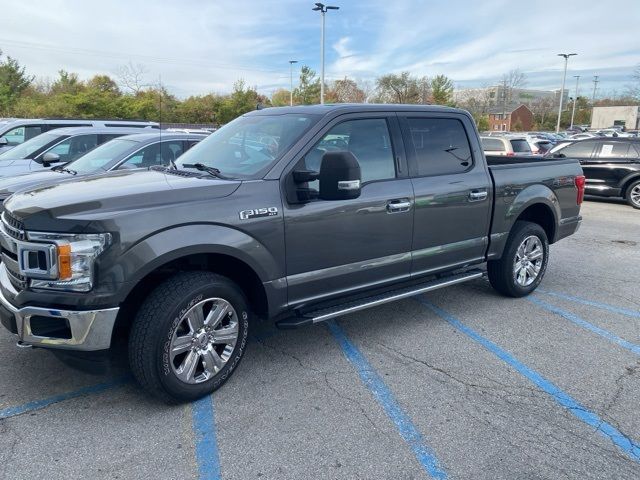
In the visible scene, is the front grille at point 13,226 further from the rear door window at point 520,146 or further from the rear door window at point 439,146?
the rear door window at point 520,146

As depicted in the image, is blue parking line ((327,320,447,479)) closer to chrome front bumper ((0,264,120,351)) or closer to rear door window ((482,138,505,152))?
chrome front bumper ((0,264,120,351))

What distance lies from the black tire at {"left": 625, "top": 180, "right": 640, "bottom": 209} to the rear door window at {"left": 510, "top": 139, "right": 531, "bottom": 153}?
9.84 ft

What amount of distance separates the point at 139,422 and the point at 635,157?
13534 millimetres

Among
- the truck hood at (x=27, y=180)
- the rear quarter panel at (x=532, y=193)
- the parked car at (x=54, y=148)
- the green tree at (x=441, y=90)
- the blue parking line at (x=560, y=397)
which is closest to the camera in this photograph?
the blue parking line at (x=560, y=397)

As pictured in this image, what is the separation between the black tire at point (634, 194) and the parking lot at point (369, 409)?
30.9 feet

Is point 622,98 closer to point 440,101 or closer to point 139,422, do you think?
point 440,101

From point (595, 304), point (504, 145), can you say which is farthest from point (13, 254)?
point (504, 145)

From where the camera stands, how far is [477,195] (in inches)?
191

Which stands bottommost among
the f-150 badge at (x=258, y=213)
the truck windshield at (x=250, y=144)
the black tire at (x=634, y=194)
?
the black tire at (x=634, y=194)

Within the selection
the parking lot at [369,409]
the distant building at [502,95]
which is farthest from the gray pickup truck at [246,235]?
the distant building at [502,95]

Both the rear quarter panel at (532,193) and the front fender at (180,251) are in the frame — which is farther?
the rear quarter panel at (532,193)

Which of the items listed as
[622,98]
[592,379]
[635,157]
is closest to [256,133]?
[592,379]

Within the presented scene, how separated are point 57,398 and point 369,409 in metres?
2.07

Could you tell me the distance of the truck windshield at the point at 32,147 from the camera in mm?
8938
